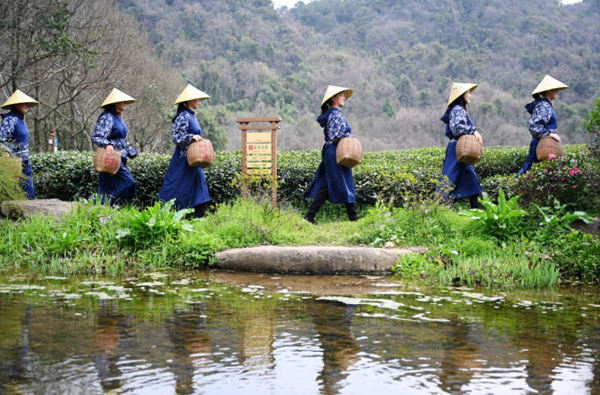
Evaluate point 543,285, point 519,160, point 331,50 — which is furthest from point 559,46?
point 543,285

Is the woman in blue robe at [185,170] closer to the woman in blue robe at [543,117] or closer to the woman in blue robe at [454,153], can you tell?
the woman in blue robe at [454,153]

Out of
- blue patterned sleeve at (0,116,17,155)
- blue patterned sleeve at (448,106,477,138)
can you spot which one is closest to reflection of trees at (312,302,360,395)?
blue patterned sleeve at (448,106,477,138)

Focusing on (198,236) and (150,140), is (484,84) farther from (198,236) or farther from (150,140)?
(198,236)

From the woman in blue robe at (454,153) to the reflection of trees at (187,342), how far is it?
17.6 ft

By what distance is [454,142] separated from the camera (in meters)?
9.97

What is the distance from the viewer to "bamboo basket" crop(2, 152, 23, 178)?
29.8 ft

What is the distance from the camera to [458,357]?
13.1 ft

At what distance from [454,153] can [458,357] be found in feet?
20.4

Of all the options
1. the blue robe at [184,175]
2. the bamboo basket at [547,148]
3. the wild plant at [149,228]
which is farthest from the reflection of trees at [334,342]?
the bamboo basket at [547,148]

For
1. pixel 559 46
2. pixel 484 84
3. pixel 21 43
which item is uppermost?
pixel 559 46

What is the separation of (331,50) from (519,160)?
6303cm

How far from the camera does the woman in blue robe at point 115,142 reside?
931 centimetres

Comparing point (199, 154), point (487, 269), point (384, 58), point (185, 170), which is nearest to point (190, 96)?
point (199, 154)

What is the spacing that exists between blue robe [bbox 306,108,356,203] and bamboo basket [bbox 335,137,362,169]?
0.17 meters
